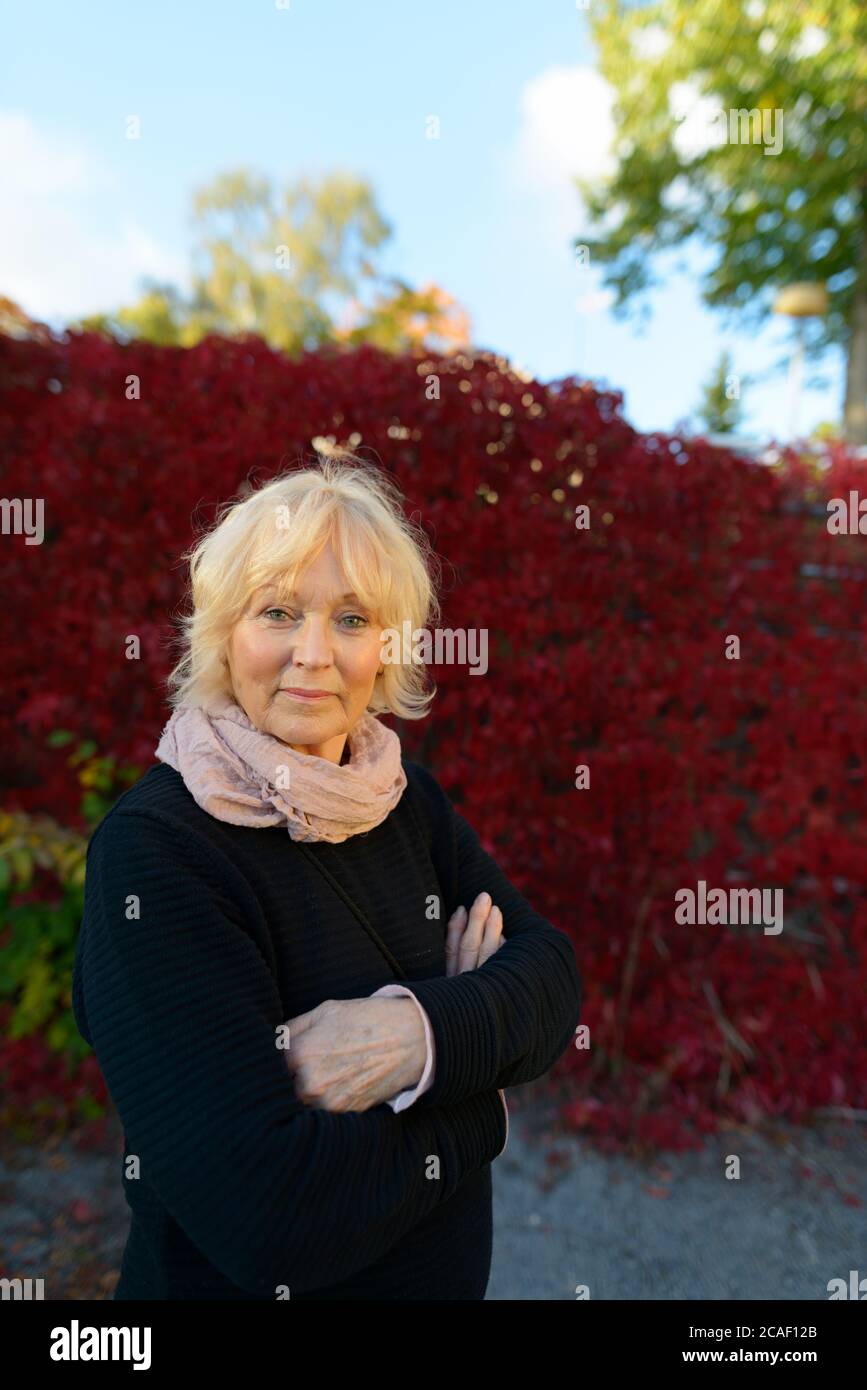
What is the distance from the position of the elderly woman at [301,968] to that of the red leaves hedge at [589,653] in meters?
1.79

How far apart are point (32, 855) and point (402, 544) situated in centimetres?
232

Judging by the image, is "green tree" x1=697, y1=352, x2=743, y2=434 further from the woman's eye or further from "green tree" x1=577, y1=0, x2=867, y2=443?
A: the woman's eye

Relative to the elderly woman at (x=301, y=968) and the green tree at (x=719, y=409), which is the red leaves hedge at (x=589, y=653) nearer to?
the elderly woman at (x=301, y=968)

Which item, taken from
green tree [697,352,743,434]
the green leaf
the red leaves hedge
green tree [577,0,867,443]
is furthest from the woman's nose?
green tree [697,352,743,434]

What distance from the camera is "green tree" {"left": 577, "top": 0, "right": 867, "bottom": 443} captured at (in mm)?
8859

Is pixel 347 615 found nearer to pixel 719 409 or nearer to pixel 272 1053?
pixel 272 1053

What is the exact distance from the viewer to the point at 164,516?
337 centimetres

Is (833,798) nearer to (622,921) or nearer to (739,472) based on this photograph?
(622,921)

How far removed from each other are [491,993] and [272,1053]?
0.41 m

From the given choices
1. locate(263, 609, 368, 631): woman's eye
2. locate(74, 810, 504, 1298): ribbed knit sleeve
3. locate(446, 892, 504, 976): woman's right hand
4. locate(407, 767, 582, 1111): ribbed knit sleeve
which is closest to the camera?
locate(74, 810, 504, 1298): ribbed knit sleeve

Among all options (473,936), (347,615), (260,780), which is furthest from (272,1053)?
(347,615)

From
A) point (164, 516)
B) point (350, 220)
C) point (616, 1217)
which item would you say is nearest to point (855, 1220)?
point (616, 1217)

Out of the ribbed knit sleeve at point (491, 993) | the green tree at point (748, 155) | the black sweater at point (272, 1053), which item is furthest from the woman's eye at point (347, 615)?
the green tree at point (748, 155)
